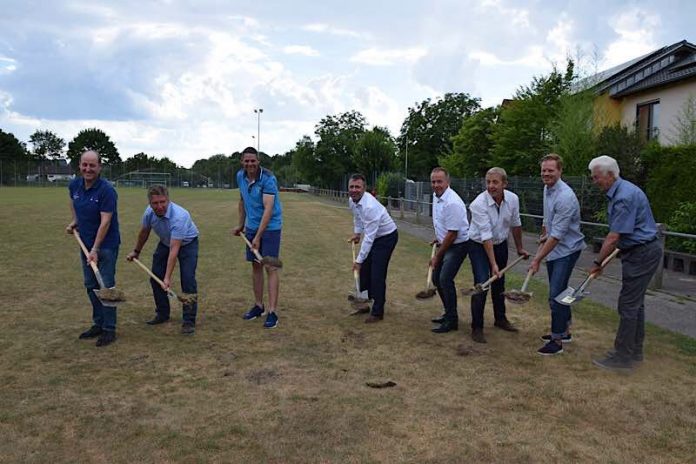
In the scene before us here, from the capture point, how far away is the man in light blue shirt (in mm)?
5203

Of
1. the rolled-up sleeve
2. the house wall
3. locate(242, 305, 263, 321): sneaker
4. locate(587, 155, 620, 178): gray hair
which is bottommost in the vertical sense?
locate(242, 305, 263, 321): sneaker

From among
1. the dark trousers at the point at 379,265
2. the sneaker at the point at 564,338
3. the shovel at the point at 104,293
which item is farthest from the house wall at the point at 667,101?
the shovel at the point at 104,293

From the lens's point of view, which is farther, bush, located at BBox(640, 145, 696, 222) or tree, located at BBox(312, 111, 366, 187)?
tree, located at BBox(312, 111, 366, 187)

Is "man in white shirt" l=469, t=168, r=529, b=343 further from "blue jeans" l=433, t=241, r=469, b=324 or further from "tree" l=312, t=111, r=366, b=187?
"tree" l=312, t=111, r=366, b=187

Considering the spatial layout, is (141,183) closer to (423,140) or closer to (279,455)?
(423,140)

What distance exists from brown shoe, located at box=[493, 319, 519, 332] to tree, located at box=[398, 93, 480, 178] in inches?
2188

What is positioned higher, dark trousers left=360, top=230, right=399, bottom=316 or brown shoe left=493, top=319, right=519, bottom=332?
dark trousers left=360, top=230, right=399, bottom=316

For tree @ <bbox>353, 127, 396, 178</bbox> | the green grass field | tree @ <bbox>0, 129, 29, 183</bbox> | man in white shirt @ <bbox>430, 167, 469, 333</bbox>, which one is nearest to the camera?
the green grass field

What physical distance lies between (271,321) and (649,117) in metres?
22.2

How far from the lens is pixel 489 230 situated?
5.59 metres

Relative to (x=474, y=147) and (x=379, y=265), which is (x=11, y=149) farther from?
(x=379, y=265)

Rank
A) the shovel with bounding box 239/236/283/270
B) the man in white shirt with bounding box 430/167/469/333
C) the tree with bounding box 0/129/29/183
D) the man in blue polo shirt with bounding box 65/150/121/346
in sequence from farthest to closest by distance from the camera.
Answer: the tree with bounding box 0/129/29/183 < the shovel with bounding box 239/236/283/270 < the man in white shirt with bounding box 430/167/469/333 < the man in blue polo shirt with bounding box 65/150/121/346

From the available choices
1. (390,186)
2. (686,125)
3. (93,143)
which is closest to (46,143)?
(93,143)

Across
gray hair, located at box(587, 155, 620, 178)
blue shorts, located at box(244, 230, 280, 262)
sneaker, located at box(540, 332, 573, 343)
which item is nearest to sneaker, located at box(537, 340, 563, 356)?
sneaker, located at box(540, 332, 573, 343)
